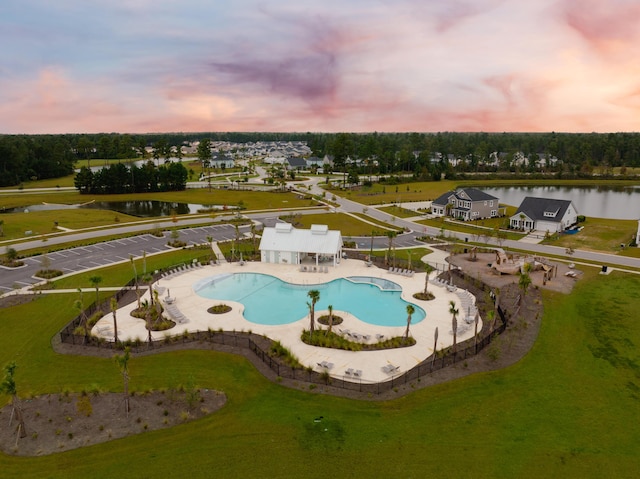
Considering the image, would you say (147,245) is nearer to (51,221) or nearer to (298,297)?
(51,221)

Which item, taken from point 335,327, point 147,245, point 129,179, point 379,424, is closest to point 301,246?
point 335,327

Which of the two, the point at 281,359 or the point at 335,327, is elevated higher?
the point at 335,327

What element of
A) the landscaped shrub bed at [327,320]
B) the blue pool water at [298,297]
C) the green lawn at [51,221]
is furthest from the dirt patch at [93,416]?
the green lawn at [51,221]

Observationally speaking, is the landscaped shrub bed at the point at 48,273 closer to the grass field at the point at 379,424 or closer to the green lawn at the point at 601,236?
the grass field at the point at 379,424

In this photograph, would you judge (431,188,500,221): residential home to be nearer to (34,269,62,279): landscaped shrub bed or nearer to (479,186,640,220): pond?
(479,186,640,220): pond

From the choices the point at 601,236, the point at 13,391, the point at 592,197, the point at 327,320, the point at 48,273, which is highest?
the point at 592,197

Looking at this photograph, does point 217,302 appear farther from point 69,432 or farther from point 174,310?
point 69,432

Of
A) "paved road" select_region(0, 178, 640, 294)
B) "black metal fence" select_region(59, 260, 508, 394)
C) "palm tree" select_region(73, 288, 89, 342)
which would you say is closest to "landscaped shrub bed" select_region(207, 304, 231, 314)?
"black metal fence" select_region(59, 260, 508, 394)
